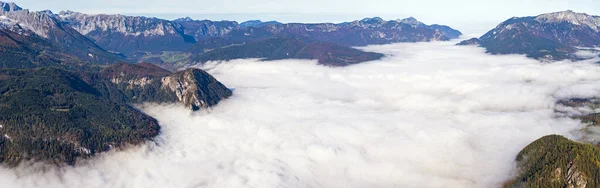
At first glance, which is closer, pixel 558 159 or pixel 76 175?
pixel 558 159

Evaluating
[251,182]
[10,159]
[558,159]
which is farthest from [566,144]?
[10,159]

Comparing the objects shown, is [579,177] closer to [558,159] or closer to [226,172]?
[558,159]

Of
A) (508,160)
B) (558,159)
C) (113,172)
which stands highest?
(558,159)

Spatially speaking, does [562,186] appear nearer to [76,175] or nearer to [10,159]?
[76,175]

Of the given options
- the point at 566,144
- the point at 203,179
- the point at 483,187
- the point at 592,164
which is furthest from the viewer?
the point at 203,179

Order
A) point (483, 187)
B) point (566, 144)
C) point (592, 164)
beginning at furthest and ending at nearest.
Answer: point (483, 187) → point (566, 144) → point (592, 164)

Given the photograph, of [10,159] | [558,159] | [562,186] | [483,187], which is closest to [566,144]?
[558,159]

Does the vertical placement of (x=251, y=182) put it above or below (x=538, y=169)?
below
